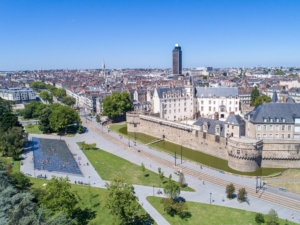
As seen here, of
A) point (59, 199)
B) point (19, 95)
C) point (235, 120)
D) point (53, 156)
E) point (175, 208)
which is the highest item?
point (235, 120)

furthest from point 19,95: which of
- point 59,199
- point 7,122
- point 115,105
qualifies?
point 59,199

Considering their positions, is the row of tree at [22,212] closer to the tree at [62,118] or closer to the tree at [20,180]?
the tree at [20,180]

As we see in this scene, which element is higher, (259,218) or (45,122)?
(45,122)

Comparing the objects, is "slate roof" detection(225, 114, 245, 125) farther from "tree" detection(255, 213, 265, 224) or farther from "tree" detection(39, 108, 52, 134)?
"tree" detection(39, 108, 52, 134)

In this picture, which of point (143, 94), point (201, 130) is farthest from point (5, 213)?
point (143, 94)

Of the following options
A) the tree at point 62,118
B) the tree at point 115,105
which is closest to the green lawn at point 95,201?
the tree at point 62,118

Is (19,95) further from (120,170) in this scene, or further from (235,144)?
(235,144)
